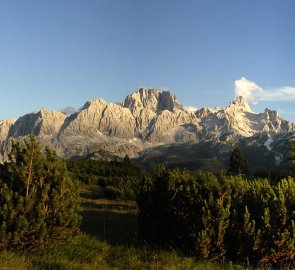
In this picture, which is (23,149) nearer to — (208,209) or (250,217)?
(208,209)

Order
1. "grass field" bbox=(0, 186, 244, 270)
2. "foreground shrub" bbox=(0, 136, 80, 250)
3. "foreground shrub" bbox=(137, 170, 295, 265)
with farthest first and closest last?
"foreground shrub" bbox=(137, 170, 295, 265) → "foreground shrub" bbox=(0, 136, 80, 250) → "grass field" bbox=(0, 186, 244, 270)

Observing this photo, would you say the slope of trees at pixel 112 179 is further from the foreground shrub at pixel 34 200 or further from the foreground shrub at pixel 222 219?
the foreground shrub at pixel 34 200

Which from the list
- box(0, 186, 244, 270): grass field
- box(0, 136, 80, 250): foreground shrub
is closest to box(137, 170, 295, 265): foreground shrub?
box(0, 186, 244, 270): grass field

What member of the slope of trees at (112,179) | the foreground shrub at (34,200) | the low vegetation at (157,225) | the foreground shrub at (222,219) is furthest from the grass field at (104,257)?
the slope of trees at (112,179)

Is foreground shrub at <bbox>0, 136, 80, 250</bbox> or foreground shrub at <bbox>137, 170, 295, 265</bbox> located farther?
foreground shrub at <bbox>137, 170, 295, 265</bbox>

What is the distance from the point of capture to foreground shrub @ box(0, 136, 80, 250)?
11.1 meters

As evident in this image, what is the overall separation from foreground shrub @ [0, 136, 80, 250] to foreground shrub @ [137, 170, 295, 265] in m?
3.58

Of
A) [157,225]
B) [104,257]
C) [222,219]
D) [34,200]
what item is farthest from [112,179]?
[34,200]

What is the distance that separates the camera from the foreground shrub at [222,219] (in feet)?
40.6

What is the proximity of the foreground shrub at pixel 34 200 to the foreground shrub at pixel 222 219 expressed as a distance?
358 cm

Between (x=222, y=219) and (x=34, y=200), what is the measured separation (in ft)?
19.9

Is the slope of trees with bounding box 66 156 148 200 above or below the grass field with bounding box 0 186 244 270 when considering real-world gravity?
above

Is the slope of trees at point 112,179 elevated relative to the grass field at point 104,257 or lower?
elevated

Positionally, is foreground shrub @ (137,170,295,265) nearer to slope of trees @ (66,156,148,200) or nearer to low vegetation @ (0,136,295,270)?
low vegetation @ (0,136,295,270)
